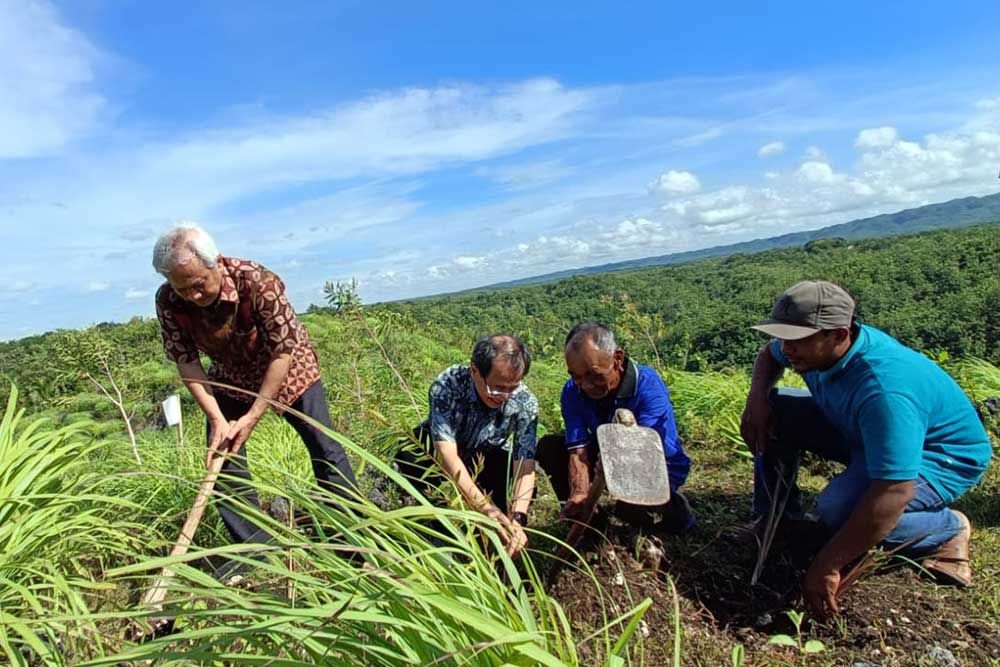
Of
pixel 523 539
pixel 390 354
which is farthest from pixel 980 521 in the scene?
pixel 390 354

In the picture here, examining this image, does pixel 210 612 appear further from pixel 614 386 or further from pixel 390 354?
pixel 390 354

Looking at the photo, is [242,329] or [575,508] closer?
[575,508]

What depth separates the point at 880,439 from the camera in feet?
6.61

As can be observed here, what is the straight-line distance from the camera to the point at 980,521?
2945 millimetres

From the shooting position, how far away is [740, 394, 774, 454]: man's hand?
8.94ft

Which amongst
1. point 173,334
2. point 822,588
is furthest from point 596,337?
point 173,334

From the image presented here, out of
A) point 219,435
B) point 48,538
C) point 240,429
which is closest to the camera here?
point 48,538

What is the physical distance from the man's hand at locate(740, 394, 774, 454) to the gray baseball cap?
626 mm

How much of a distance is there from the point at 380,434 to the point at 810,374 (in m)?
Answer: 2.72

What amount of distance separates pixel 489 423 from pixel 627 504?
0.67 meters

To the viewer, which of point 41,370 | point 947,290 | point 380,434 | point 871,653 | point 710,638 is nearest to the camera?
point 871,653

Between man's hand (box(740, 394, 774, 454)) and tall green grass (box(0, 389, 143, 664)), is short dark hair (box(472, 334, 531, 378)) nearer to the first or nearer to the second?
man's hand (box(740, 394, 774, 454))

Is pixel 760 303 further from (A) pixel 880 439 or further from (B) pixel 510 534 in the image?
(B) pixel 510 534

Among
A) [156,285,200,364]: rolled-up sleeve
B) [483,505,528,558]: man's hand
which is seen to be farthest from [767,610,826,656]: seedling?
[156,285,200,364]: rolled-up sleeve
